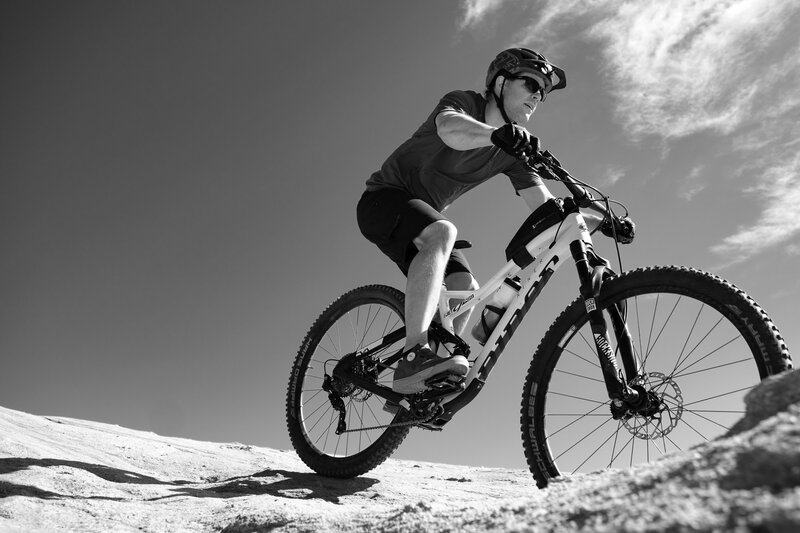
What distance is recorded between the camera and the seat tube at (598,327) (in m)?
2.90

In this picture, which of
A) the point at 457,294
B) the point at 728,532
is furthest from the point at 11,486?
the point at 728,532

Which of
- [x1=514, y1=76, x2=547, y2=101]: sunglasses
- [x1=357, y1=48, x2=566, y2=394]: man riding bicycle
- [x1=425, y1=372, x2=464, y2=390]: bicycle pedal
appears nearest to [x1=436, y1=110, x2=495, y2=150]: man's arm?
[x1=357, y1=48, x2=566, y2=394]: man riding bicycle

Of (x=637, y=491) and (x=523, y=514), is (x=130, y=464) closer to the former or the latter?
(x=523, y=514)

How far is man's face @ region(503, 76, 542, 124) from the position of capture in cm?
393

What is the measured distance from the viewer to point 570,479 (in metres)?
1.72

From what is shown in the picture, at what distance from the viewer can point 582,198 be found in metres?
3.46

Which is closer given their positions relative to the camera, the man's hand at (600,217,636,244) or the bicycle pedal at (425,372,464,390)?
the bicycle pedal at (425,372,464,390)

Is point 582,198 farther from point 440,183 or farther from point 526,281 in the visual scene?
point 440,183

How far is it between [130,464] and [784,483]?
465cm

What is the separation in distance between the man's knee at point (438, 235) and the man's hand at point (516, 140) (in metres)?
0.67

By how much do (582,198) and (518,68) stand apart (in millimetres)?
1053

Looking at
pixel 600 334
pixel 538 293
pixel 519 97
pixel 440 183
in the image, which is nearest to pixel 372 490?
pixel 538 293

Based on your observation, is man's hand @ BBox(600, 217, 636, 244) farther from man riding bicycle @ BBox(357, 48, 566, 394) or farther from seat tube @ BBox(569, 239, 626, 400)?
man riding bicycle @ BBox(357, 48, 566, 394)

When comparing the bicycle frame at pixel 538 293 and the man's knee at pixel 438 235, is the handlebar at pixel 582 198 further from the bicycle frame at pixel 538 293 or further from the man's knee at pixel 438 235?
the man's knee at pixel 438 235
